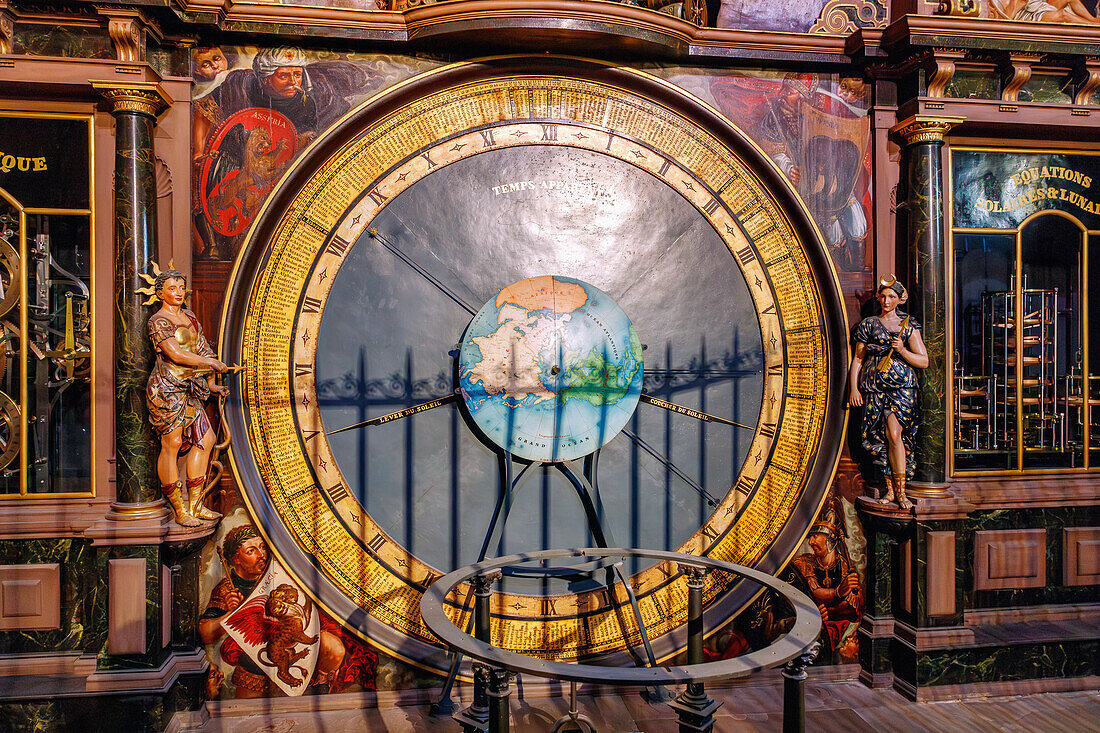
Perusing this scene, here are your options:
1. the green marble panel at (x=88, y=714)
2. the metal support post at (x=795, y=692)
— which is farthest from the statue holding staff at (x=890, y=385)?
the green marble panel at (x=88, y=714)

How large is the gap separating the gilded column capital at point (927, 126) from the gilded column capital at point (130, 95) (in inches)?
178

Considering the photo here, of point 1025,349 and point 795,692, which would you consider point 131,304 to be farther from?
point 1025,349

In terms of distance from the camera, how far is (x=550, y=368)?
444 cm

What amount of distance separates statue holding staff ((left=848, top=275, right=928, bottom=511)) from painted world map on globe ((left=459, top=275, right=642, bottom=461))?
57.7 inches

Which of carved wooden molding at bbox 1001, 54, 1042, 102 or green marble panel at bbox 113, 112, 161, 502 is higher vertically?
carved wooden molding at bbox 1001, 54, 1042, 102

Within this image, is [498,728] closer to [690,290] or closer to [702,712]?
[702,712]

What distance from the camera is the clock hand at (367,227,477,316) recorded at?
4.42 meters

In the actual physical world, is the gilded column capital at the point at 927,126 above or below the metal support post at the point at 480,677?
above

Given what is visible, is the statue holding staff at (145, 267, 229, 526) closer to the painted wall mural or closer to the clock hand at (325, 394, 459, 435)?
the clock hand at (325, 394, 459, 435)

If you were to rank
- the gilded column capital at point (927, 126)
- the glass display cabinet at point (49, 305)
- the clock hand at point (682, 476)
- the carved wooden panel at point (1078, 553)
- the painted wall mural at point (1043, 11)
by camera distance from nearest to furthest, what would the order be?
the glass display cabinet at point (49, 305), the gilded column capital at point (927, 126), the painted wall mural at point (1043, 11), the clock hand at point (682, 476), the carved wooden panel at point (1078, 553)

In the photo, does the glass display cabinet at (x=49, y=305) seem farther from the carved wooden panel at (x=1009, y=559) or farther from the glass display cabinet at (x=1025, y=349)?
the carved wooden panel at (x=1009, y=559)

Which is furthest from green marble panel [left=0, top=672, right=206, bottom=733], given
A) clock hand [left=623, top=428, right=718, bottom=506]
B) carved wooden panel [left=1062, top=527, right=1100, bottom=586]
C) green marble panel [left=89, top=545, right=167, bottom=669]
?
carved wooden panel [left=1062, top=527, right=1100, bottom=586]

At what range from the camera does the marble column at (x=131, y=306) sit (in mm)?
3898

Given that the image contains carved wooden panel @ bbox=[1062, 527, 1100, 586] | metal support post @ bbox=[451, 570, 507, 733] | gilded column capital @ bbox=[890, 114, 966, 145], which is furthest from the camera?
carved wooden panel @ bbox=[1062, 527, 1100, 586]
